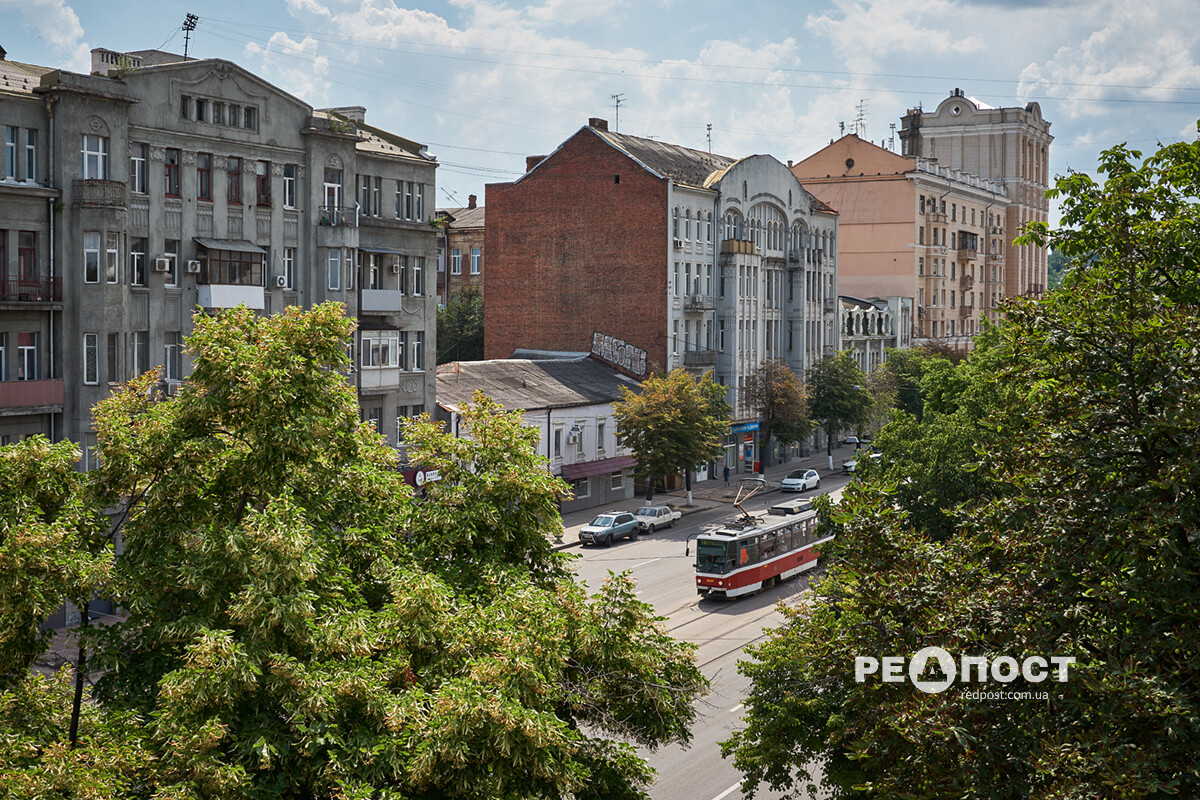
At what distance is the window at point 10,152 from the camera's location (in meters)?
33.6

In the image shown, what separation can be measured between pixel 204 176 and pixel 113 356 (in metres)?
6.98

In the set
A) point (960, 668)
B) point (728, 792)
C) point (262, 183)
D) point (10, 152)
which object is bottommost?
point (728, 792)

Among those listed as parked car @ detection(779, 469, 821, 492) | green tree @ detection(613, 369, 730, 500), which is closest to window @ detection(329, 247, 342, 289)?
green tree @ detection(613, 369, 730, 500)

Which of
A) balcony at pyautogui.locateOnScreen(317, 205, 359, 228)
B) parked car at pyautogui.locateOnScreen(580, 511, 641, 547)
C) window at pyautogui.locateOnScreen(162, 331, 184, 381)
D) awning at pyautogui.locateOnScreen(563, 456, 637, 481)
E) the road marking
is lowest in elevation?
the road marking

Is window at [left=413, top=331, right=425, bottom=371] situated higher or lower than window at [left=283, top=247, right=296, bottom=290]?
lower

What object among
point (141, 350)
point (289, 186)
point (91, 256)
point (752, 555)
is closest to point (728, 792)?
point (752, 555)

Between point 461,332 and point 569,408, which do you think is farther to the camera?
point 461,332

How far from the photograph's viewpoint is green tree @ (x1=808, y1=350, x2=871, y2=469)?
242 feet

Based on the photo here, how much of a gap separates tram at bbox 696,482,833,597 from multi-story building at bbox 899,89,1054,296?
77139 mm

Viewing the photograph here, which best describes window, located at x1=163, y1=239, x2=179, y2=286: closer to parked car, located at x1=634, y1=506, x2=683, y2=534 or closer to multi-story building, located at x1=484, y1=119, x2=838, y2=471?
parked car, located at x1=634, y1=506, x2=683, y2=534

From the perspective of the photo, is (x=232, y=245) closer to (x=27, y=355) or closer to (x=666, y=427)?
(x=27, y=355)

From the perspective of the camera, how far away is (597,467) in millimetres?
58688

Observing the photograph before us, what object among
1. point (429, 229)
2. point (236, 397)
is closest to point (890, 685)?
point (236, 397)

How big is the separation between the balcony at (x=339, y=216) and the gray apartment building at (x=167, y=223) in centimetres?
6
